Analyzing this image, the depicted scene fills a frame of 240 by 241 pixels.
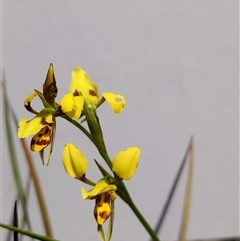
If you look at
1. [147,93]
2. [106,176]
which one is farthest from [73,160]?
[147,93]

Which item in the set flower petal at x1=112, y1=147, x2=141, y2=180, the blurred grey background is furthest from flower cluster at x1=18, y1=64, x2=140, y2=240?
the blurred grey background

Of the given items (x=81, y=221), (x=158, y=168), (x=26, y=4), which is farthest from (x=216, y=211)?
(x=26, y=4)

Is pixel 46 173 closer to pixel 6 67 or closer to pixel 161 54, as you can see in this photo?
pixel 6 67

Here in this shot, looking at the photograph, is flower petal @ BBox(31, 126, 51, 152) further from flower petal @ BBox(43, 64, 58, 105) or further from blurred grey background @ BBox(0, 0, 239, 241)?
blurred grey background @ BBox(0, 0, 239, 241)

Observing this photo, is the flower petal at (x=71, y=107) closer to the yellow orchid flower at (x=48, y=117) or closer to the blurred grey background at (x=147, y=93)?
the yellow orchid flower at (x=48, y=117)

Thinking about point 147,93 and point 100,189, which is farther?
point 147,93

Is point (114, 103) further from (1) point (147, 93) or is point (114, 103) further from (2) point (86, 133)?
(1) point (147, 93)

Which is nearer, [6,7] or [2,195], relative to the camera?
[6,7]
